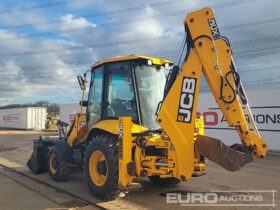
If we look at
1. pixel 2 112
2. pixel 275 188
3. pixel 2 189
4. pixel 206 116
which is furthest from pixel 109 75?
pixel 2 112

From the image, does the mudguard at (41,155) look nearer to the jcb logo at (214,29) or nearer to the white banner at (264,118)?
the jcb logo at (214,29)

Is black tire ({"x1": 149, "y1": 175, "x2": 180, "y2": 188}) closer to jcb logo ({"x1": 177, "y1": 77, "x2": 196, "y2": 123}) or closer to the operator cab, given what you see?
the operator cab

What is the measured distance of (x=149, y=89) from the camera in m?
8.61

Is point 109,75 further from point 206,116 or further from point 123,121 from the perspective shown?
point 206,116

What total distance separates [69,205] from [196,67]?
3598 mm

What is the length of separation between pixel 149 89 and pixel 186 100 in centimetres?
141

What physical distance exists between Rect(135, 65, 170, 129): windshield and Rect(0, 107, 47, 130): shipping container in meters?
43.1

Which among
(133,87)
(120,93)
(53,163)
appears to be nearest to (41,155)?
(53,163)

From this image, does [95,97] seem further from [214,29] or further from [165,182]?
[214,29]

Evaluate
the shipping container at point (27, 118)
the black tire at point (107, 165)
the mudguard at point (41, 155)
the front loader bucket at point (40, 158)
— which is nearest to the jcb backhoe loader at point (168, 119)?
the black tire at point (107, 165)

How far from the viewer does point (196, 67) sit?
7.45 m

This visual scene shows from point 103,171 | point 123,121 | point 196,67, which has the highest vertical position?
point 196,67

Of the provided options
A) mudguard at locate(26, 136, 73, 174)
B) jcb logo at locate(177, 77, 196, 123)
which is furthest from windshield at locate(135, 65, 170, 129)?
mudguard at locate(26, 136, 73, 174)

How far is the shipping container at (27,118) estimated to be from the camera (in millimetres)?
49875
